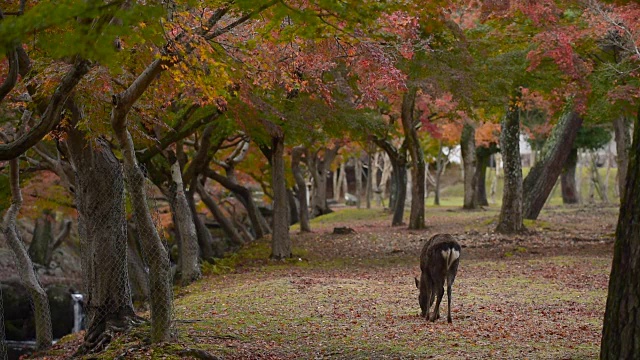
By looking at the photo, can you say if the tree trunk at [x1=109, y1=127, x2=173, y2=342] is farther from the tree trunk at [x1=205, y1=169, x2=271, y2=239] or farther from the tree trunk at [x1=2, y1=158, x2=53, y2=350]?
the tree trunk at [x1=205, y1=169, x2=271, y2=239]

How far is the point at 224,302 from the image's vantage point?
564 inches

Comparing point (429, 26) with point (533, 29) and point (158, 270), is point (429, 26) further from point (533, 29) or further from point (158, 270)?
point (533, 29)

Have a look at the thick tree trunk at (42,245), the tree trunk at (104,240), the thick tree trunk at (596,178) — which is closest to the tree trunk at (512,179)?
the tree trunk at (104,240)

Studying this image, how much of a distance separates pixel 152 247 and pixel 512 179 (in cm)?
1660

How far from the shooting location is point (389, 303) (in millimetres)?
13703

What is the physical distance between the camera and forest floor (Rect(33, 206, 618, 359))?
9656 millimetres

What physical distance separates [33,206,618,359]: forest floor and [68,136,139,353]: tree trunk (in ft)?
2.61

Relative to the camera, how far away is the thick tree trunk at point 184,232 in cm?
1983

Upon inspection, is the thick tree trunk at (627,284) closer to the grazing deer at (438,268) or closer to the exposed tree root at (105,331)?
the grazing deer at (438,268)

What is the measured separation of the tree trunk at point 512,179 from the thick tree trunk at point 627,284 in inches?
721

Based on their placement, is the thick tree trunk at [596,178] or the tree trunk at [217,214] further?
the thick tree trunk at [596,178]

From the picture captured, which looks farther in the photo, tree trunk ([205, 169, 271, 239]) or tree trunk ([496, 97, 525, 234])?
tree trunk ([205, 169, 271, 239])

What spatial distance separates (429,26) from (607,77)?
36.1 feet

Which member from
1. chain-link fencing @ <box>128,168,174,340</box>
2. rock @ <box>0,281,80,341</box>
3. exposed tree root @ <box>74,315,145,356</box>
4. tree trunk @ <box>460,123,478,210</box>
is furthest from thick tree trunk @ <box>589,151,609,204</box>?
chain-link fencing @ <box>128,168,174,340</box>
